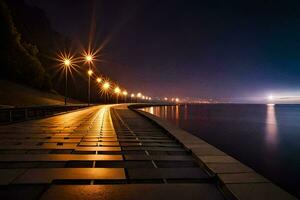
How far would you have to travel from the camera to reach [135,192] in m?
4.98

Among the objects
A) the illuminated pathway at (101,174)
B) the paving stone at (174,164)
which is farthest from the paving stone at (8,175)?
the paving stone at (174,164)

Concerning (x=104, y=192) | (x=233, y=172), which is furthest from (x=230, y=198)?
(x=104, y=192)

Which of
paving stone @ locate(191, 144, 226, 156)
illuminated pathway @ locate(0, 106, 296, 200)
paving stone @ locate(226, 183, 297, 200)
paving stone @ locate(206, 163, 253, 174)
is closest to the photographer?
paving stone @ locate(226, 183, 297, 200)

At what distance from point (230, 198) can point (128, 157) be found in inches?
146

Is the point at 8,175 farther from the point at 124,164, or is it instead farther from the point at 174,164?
the point at 174,164

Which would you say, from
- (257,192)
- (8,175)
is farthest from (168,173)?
(8,175)

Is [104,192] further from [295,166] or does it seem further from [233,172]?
[295,166]

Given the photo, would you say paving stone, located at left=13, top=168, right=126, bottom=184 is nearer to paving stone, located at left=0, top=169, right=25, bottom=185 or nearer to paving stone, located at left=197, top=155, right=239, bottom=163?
paving stone, located at left=0, top=169, right=25, bottom=185

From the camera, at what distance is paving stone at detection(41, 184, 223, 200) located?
4.74 meters

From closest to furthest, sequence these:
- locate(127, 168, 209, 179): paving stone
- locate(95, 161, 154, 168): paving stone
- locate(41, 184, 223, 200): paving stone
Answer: locate(41, 184, 223, 200): paving stone, locate(127, 168, 209, 179): paving stone, locate(95, 161, 154, 168): paving stone

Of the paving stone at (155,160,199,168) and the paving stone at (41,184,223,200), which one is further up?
the paving stone at (155,160,199,168)

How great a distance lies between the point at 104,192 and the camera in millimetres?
4945

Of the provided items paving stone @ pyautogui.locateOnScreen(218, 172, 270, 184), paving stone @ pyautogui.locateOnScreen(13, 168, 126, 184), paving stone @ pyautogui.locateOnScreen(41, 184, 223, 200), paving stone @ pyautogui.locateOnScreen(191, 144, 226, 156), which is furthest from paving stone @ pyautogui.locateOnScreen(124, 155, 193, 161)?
paving stone @ pyautogui.locateOnScreen(41, 184, 223, 200)

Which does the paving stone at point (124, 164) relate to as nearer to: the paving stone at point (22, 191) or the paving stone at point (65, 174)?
the paving stone at point (65, 174)
